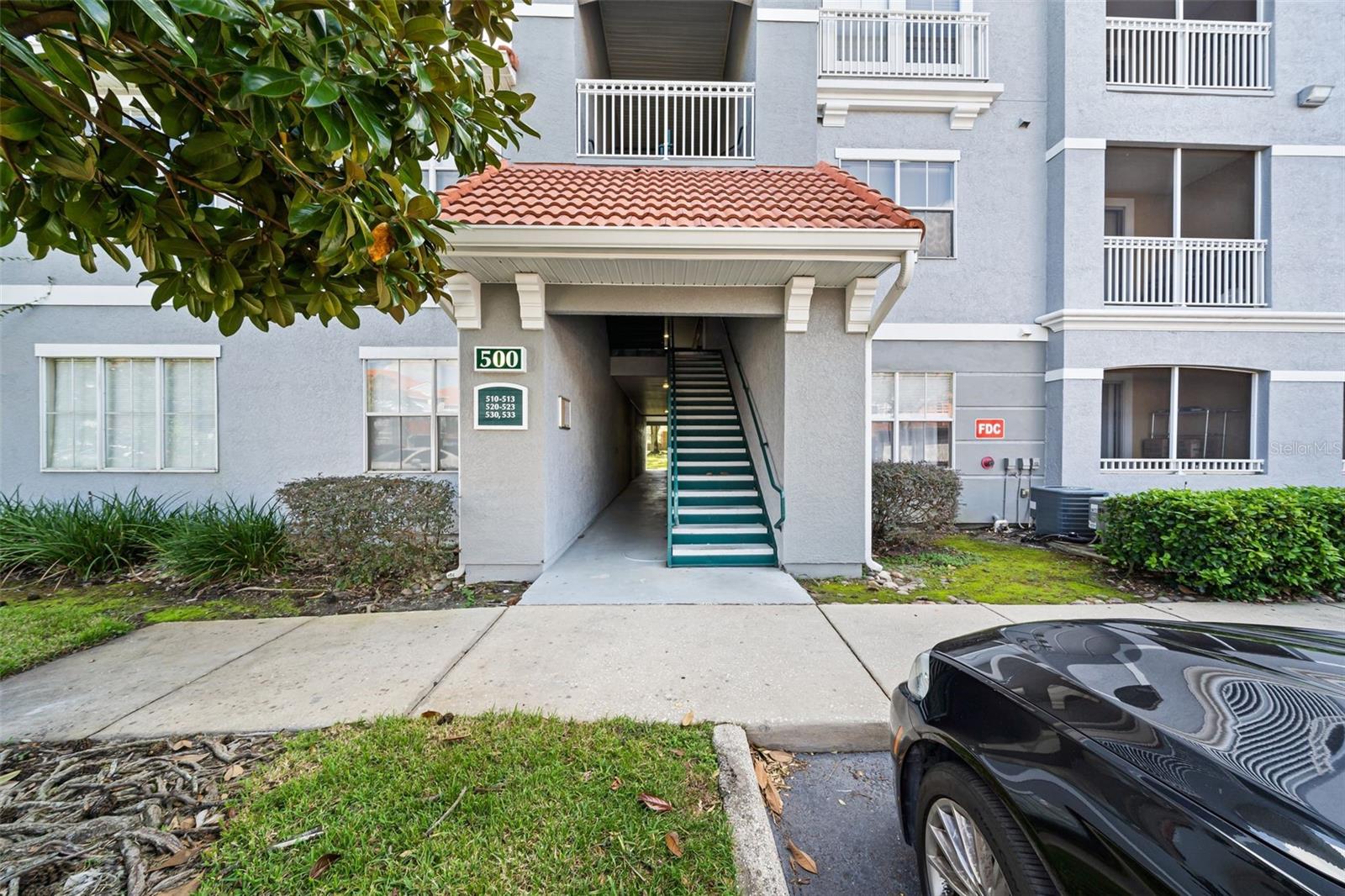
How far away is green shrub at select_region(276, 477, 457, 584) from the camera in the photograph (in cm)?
498

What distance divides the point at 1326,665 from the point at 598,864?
96.5 inches

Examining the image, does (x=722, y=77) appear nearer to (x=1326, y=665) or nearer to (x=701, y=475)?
(x=701, y=475)

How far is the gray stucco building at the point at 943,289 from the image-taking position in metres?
6.71

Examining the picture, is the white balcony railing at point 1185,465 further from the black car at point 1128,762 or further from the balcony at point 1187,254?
the black car at point 1128,762

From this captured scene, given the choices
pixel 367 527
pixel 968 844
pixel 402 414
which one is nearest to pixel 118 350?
pixel 402 414

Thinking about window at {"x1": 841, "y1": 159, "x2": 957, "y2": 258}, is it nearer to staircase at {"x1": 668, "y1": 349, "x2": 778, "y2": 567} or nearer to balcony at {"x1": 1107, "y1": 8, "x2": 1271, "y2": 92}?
balcony at {"x1": 1107, "y1": 8, "x2": 1271, "y2": 92}

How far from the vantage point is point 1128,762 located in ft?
3.97

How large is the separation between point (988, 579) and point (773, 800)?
14.4 feet

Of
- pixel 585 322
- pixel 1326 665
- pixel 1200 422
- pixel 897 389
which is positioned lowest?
pixel 1326 665

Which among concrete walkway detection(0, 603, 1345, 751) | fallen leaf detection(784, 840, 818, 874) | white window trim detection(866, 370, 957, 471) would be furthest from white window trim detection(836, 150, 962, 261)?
fallen leaf detection(784, 840, 818, 874)

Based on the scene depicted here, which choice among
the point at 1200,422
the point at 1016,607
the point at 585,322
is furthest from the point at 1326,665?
the point at 1200,422

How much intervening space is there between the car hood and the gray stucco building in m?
3.85

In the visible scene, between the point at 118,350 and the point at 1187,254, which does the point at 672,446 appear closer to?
the point at 118,350

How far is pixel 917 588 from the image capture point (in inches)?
199
